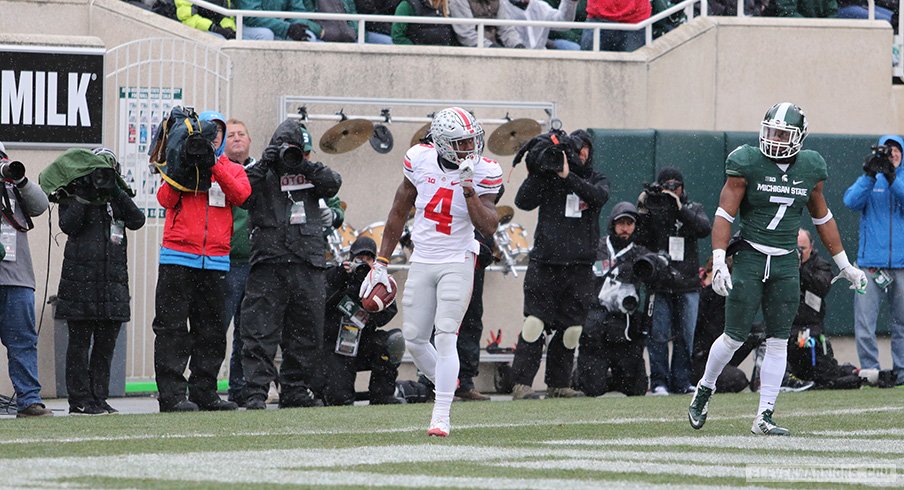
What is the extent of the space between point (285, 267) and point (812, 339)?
5019mm

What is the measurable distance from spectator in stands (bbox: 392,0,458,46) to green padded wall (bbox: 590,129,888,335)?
5.56ft

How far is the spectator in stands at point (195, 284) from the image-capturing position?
11539mm

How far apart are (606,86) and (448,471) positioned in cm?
936

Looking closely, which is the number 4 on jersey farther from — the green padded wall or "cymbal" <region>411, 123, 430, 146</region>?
the green padded wall

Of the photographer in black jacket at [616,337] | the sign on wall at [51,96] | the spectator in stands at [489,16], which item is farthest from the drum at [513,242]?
the sign on wall at [51,96]

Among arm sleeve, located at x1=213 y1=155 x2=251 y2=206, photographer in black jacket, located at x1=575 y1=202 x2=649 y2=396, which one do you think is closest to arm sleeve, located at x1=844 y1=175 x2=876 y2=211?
photographer in black jacket, located at x1=575 y1=202 x2=649 y2=396

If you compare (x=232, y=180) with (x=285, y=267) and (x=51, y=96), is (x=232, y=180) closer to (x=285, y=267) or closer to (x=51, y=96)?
(x=285, y=267)

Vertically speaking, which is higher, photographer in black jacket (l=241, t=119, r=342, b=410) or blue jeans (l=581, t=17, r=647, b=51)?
blue jeans (l=581, t=17, r=647, b=51)

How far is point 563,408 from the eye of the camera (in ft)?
38.5

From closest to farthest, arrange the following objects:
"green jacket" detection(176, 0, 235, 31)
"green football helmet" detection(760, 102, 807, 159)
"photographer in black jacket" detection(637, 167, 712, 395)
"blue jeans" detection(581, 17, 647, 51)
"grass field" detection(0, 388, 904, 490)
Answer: "grass field" detection(0, 388, 904, 490)
"green football helmet" detection(760, 102, 807, 159)
"photographer in black jacket" detection(637, 167, 712, 395)
"green jacket" detection(176, 0, 235, 31)
"blue jeans" detection(581, 17, 647, 51)

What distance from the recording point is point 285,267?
1229 cm

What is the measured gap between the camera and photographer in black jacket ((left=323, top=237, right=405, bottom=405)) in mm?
12867

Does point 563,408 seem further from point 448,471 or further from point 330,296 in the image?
point 448,471

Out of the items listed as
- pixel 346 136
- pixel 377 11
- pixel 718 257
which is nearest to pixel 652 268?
pixel 346 136
